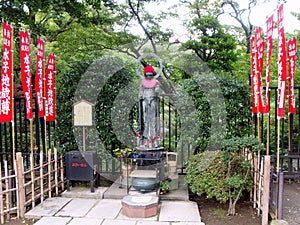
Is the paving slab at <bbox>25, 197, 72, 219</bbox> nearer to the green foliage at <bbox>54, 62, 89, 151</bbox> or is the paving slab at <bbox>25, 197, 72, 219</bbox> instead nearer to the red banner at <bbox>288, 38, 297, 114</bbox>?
the green foliage at <bbox>54, 62, 89, 151</bbox>

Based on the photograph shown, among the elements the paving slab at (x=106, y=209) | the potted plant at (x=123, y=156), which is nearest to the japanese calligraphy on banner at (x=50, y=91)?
the potted plant at (x=123, y=156)

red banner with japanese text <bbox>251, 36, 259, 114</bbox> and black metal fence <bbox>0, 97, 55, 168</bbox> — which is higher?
red banner with japanese text <bbox>251, 36, 259, 114</bbox>

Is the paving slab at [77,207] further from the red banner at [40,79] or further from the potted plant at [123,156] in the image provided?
the red banner at [40,79]

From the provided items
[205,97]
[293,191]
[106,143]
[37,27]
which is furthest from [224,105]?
[37,27]

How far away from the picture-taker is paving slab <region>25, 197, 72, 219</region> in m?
4.82

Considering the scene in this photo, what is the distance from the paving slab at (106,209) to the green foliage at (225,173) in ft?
4.79

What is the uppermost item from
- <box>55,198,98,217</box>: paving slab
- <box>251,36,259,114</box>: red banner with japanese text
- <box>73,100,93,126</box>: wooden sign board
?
<box>251,36,259,114</box>: red banner with japanese text

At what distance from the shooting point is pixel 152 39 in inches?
463

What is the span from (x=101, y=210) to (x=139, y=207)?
827 millimetres

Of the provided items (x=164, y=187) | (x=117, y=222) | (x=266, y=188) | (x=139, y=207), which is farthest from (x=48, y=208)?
(x=266, y=188)

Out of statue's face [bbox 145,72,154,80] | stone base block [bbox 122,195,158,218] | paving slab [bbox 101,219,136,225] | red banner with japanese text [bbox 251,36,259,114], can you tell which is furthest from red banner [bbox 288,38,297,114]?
paving slab [bbox 101,219,136,225]

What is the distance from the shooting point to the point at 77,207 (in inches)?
204

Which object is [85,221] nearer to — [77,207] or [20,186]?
[77,207]

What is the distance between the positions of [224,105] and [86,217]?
11.5 feet
